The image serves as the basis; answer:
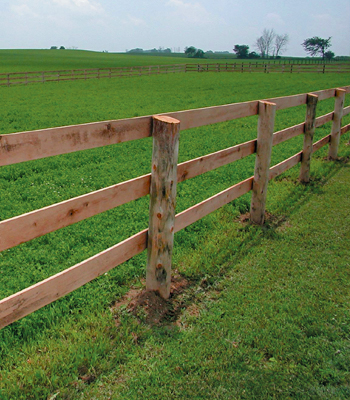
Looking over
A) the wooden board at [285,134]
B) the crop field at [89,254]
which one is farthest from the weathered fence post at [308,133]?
the crop field at [89,254]

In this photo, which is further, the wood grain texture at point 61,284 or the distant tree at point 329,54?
the distant tree at point 329,54

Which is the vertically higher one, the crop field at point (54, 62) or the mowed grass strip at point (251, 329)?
the crop field at point (54, 62)

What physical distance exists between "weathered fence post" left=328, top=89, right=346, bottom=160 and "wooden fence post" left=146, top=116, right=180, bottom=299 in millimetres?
5879

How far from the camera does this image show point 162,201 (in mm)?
3154

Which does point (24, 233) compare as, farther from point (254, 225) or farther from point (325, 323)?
point (254, 225)

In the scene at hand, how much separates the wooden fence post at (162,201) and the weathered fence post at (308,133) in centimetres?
402

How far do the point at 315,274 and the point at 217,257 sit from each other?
0.98 m

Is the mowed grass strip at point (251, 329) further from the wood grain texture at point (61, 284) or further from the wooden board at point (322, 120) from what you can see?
the wooden board at point (322, 120)

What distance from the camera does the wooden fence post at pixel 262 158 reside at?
4762mm

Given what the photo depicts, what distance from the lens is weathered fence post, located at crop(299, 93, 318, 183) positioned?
6.39 meters

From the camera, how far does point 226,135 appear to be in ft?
36.1

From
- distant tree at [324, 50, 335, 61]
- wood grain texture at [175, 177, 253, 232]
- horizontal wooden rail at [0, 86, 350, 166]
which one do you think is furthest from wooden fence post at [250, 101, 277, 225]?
distant tree at [324, 50, 335, 61]

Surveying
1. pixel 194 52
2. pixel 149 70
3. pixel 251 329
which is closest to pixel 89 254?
pixel 251 329

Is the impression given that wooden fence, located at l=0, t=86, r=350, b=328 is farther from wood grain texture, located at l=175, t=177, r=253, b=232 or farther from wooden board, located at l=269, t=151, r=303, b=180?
wooden board, located at l=269, t=151, r=303, b=180
